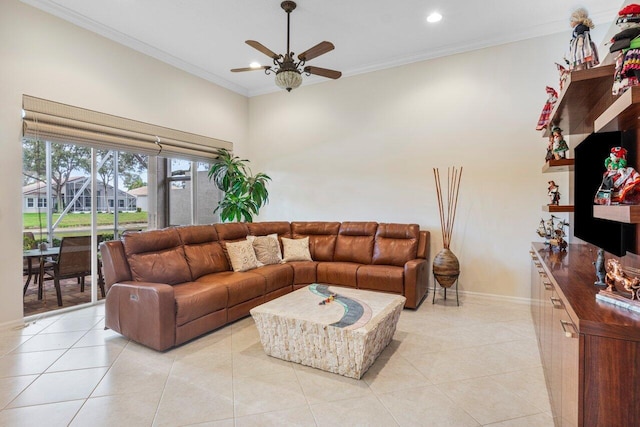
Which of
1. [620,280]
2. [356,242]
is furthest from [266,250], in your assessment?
[620,280]

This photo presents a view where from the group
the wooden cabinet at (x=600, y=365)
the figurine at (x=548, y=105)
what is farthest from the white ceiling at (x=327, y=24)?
the wooden cabinet at (x=600, y=365)

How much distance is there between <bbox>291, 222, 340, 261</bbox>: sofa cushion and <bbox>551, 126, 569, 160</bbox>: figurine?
9.37ft

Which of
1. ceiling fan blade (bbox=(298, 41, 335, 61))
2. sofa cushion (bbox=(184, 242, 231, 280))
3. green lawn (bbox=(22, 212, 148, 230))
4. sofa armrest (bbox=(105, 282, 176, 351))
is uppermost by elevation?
ceiling fan blade (bbox=(298, 41, 335, 61))

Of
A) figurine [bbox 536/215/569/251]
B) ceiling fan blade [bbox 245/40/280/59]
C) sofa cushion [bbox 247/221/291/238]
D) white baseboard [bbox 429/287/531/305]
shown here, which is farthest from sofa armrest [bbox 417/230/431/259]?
ceiling fan blade [bbox 245/40/280/59]

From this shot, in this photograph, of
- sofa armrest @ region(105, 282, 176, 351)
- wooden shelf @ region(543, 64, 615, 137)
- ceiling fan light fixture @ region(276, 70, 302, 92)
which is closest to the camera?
wooden shelf @ region(543, 64, 615, 137)

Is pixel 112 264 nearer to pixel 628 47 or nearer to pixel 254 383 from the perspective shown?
pixel 254 383

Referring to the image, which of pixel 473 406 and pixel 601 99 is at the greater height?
pixel 601 99

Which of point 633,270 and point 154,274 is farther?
point 154,274

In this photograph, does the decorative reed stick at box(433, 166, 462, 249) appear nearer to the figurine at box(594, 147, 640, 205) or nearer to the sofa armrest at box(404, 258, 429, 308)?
the sofa armrest at box(404, 258, 429, 308)

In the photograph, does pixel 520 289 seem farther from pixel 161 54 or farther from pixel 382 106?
pixel 161 54

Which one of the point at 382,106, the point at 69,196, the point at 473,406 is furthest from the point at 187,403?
the point at 382,106

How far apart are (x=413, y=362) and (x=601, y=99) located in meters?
2.30

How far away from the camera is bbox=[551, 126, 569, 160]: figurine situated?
9.25ft

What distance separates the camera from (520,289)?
411cm
